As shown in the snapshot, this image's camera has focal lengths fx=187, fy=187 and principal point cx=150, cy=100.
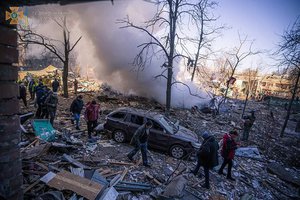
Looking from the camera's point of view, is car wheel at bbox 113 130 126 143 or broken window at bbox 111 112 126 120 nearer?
car wheel at bbox 113 130 126 143

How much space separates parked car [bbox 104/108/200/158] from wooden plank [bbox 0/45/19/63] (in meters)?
5.64

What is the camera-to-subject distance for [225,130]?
13.3 metres

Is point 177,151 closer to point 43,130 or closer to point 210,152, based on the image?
point 210,152

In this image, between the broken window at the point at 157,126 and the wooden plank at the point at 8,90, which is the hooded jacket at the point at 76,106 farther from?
the wooden plank at the point at 8,90

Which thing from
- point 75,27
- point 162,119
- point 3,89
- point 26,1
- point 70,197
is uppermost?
point 75,27

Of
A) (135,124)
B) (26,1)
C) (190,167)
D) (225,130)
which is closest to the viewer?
(26,1)

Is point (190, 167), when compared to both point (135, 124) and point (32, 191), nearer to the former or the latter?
point (135, 124)

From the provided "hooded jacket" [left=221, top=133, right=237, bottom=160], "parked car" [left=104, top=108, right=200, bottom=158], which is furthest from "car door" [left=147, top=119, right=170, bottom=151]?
"hooded jacket" [left=221, top=133, right=237, bottom=160]

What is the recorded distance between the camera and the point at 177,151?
759 cm

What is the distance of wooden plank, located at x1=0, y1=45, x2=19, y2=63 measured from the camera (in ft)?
8.64

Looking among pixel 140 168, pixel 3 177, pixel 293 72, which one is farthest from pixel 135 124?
pixel 293 72

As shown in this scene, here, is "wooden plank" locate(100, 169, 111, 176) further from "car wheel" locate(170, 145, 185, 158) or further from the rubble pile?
"car wheel" locate(170, 145, 185, 158)

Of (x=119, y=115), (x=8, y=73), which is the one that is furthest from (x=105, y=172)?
(x=8, y=73)

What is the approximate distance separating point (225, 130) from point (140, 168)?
9091 millimetres
